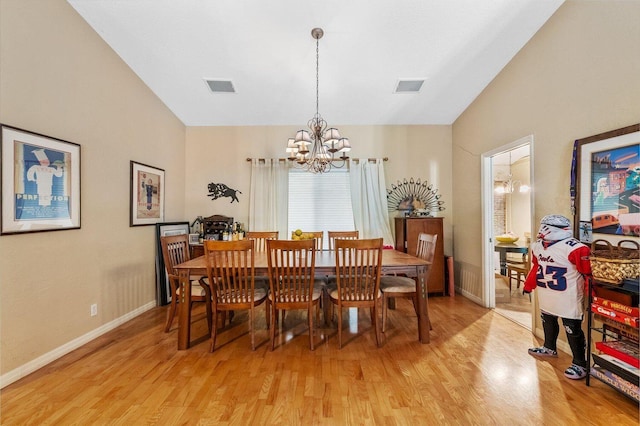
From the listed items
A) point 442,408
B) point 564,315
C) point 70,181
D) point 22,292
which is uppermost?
point 70,181

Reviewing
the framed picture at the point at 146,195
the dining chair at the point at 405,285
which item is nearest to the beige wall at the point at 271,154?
the framed picture at the point at 146,195

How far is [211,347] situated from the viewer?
2588 mm

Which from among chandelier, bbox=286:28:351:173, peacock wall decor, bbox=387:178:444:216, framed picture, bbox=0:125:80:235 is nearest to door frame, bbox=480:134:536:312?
peacock wall decor, bbox=387:178:444:216

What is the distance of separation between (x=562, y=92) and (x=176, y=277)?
408 centimetres

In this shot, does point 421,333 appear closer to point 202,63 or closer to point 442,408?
point 442,408

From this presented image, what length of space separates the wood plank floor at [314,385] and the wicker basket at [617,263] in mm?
822

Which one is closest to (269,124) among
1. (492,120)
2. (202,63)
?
(202,63)

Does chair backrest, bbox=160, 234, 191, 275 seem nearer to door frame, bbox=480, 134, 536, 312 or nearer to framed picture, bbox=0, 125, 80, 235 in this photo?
framed picture, bbox=0, 125, 80, 235

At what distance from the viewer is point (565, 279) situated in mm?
2221

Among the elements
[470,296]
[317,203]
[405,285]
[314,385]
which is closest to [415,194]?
[317,203]

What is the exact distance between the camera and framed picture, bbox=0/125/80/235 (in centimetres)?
214

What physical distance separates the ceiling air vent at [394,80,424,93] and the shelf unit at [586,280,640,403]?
9.40 ft

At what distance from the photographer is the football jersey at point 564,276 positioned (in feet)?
7.08

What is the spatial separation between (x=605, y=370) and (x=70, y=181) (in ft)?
14.8
